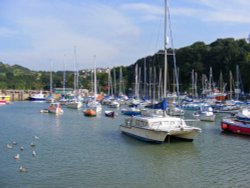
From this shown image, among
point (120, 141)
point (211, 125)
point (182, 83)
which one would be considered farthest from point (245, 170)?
point (182, 83)

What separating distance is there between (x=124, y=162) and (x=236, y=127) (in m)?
22.4

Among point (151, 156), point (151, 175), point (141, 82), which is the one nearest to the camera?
point (151, 175)

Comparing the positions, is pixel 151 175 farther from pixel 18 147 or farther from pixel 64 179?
pixel 18 147

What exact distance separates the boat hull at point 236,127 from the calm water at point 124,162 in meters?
1.43

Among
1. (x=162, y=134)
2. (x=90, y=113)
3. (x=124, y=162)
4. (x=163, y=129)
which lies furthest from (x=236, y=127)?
(x=90, y=113)

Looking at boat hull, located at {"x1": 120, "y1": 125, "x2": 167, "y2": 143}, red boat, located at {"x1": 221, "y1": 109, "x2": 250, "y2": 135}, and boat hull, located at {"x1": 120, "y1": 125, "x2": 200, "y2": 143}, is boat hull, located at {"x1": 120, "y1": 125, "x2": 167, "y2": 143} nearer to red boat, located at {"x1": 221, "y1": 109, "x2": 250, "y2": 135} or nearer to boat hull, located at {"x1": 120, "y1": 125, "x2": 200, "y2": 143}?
boat hull, located at {"x1": 120, "y1": 125, "x2": 200, "y2": 143}

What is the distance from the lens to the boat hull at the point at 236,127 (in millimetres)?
48438

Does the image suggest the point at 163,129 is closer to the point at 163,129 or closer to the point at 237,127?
the point at 163,129

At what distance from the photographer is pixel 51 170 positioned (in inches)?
1144

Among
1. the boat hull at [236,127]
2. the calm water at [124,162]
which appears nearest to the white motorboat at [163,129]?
the calm water at [124,162]

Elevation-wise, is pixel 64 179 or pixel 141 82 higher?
pixel 141 82

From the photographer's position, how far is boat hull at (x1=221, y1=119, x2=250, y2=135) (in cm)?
4844

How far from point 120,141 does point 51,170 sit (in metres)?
14.2

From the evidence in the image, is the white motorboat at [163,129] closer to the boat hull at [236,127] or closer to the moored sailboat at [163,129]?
the moored sailboat at [163,129]
